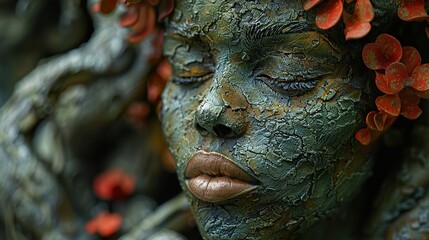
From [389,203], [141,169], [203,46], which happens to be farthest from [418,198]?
[141,169]

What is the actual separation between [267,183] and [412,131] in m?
0.29

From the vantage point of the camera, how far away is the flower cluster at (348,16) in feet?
3.81

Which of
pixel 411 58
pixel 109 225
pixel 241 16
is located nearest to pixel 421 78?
pixel 411 58

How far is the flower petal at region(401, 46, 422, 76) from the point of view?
1.21m

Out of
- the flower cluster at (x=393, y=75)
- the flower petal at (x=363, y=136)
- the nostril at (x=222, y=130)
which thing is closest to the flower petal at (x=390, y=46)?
the flower cluster at (x=393, y=75)

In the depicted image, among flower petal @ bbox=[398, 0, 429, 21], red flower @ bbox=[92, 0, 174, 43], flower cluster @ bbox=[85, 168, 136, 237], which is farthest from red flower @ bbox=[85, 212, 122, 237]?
flower petal @ bbox=[398, 0, 429, 21]

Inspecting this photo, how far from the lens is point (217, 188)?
4.10 ft

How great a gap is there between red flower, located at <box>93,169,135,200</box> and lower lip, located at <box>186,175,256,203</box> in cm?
54

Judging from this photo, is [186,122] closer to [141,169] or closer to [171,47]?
[171,47]

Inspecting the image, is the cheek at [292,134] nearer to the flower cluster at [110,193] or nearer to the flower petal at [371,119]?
the flower petal at [371,119]

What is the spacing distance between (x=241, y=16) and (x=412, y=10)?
22cm

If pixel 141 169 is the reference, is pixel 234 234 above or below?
above

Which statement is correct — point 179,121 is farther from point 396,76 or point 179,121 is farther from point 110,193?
point 110,193

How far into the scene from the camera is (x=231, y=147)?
124 centimetres
